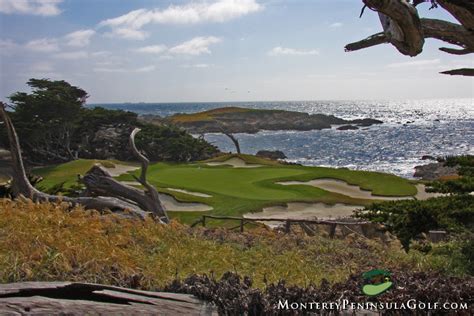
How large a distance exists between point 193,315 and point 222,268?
1568 mm

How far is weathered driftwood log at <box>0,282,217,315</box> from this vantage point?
299 centimetres

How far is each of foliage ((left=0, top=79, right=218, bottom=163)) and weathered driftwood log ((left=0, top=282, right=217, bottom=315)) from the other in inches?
1176

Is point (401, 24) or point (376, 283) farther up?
point (401, 24)

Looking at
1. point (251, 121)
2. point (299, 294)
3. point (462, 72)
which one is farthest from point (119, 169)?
point (251, 121)

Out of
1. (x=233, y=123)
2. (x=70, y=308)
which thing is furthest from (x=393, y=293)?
(x=233, y=123)

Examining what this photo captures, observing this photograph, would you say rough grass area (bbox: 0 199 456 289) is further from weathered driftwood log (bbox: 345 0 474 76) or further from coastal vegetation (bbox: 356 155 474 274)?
weathered driftwood log (bbox: 345 0 474 76)

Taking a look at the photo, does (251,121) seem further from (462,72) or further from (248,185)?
(462,72)

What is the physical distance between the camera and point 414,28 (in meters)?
2.85

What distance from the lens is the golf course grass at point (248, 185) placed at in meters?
16.0

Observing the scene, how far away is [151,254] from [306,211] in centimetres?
1091

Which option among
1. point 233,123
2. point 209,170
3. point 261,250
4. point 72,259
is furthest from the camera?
point 233,123

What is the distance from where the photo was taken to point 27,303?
9.86ft

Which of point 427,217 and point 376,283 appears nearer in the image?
point 376,283

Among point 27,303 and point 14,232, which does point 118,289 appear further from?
point 14,232
